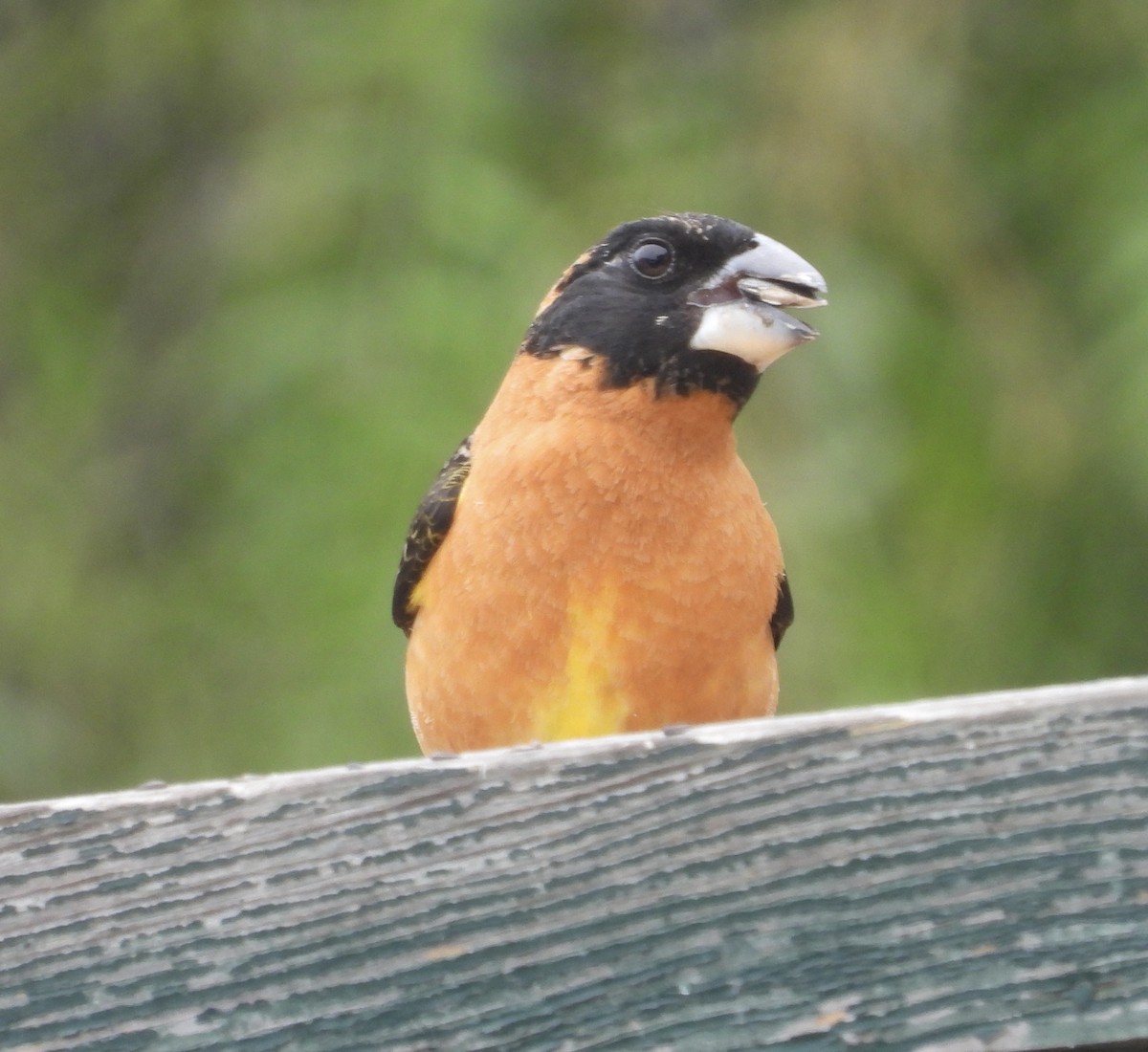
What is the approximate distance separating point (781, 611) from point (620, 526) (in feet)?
1.83

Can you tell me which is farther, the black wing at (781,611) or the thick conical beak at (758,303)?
the black wing at (781,611)

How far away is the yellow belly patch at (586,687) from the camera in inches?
120

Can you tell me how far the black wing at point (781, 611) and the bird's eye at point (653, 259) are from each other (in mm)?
633

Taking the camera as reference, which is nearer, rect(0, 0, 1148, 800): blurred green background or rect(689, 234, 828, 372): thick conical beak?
rect(689, 234, 828, 372): thick conical beak

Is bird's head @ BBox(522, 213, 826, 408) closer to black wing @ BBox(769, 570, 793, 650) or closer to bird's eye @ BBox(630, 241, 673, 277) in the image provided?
bird's eye @ BBox(630, 241, 673, 277)

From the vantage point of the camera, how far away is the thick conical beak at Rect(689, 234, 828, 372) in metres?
3.29

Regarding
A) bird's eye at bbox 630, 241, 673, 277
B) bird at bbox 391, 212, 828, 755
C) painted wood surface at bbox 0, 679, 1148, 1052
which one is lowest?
painted wood surface at bbox 0, 679, 1148, 1052

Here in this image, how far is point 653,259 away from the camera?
3527 mm

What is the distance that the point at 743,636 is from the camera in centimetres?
320

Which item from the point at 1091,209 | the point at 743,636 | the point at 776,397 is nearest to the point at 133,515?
the point at 776,397

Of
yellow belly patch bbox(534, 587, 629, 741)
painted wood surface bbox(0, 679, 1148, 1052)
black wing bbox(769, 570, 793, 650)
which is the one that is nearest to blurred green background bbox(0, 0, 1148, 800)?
black wing bbox(769, 570, 793, 650)

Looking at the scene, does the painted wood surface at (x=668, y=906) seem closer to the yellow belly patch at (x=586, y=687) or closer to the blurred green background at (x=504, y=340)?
the yellow belly patch at (x=586, y=687)

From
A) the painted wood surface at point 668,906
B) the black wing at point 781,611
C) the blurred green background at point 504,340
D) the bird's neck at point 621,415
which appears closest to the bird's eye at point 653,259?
the bird's neck at point 621,415

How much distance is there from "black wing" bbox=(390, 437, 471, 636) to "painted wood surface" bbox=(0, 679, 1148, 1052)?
5.04ft
